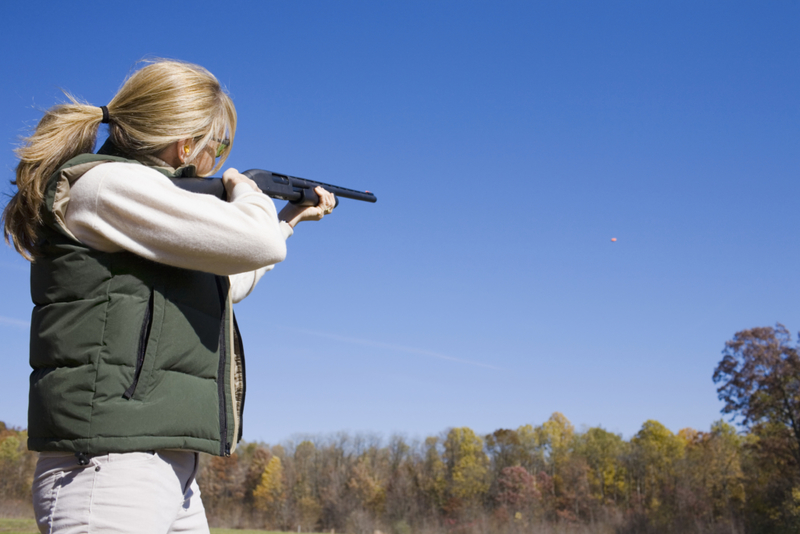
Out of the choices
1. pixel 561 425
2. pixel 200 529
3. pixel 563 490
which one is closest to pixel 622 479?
pixel 563 490

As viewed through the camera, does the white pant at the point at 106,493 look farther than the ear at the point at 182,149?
No

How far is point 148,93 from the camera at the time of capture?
2.40m

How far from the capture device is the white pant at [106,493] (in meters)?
1.95

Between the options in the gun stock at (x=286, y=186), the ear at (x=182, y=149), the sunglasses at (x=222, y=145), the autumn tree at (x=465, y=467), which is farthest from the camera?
the autumn tree at (x=465, y=467)

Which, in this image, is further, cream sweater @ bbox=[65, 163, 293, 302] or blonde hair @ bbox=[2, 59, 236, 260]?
blonde hair @ bbox=[2, 59, 236, 260]

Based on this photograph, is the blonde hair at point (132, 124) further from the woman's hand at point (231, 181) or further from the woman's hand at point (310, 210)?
the woman's hand at point (310, 210)

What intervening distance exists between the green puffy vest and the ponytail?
90 mm

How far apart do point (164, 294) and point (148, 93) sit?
80 cm

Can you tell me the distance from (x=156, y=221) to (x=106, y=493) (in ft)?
2.93

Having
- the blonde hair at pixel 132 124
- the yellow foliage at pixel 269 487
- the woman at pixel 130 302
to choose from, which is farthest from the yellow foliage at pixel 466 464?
the blonde hair at pixel 132 124

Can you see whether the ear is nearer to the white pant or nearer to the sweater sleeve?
the sweater sleeve

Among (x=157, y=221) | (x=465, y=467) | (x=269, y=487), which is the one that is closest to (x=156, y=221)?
(x=157, y=221)

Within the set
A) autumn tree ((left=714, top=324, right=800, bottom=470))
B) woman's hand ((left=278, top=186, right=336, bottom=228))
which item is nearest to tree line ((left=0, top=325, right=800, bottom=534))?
autumn tree ((left=714, top=324, right=800, bottom=470))

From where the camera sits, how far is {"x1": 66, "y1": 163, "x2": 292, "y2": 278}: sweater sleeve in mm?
2131
